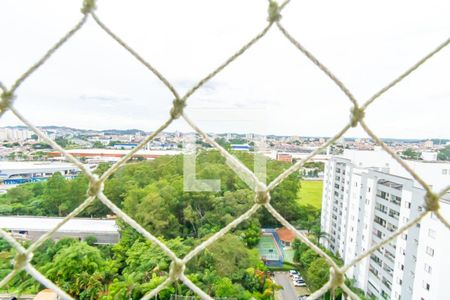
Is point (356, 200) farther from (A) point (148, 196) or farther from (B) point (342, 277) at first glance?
(B) point (342, 277)

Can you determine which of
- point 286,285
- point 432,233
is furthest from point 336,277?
point 286,285

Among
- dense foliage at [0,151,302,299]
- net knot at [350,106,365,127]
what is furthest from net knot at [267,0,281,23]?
dense foliage at [0,151,302,299]

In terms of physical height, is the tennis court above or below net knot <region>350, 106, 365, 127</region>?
below

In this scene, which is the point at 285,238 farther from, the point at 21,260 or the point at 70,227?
the point at 21,260

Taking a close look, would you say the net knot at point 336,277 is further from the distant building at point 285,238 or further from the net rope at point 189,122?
the distant building at point 285,238

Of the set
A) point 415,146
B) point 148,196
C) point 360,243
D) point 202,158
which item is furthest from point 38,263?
point 360,243

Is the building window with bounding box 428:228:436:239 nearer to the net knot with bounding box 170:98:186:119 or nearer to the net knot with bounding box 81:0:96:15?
the net knot with bounding box 170:98:186:119

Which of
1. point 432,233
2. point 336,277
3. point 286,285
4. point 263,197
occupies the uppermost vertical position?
point 263,197

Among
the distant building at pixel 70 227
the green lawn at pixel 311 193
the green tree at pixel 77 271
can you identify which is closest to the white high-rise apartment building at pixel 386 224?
the green lawn at pixel 311 193
